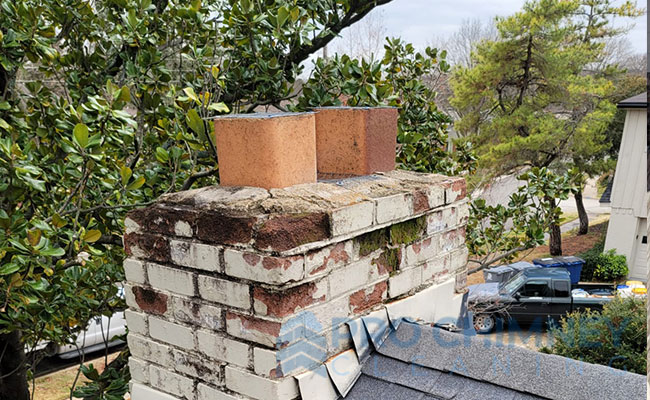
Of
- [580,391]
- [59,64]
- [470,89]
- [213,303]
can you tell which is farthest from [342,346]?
[470,89]

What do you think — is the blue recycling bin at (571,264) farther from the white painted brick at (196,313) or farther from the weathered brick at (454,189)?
the white painted brick at (196,313)

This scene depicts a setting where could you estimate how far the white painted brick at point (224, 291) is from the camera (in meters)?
1.33

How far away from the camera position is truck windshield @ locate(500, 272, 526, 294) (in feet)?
32.0

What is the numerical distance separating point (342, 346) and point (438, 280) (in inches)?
23.1

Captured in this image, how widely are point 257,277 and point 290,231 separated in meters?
0.15

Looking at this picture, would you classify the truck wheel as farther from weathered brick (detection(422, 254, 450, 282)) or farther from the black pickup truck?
weathered brick (detection(422, 254, 450, 282))

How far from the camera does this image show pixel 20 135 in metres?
2.64

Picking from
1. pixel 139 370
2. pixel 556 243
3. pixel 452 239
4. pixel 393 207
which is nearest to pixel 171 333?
pixel 139 370

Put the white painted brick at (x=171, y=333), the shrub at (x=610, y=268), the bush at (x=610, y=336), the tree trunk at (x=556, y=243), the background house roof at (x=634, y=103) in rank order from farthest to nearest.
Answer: the tree trunk at (x=556, y=243) → the shrub at (x=610, y=268) → the background house roof at (x=634, y=103) → the bush at (x=610, y=336) → the white painted brick at (x=171, y=333)

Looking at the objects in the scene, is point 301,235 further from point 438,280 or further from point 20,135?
point 20,135

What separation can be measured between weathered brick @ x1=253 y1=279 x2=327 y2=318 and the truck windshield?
9.23 metres

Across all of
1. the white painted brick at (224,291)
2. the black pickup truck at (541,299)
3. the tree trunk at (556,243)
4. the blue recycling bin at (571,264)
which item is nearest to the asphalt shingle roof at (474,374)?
the white painted brick at (224,291)

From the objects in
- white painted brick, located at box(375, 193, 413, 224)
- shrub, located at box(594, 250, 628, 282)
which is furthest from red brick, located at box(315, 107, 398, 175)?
shrub, located at box(594, 250, 628, 282)

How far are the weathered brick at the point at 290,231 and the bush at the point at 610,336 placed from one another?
6.74 meters
